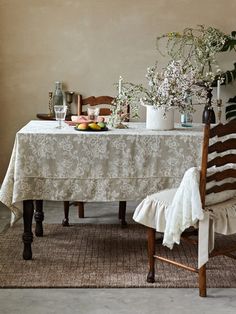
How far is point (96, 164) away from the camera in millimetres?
3580

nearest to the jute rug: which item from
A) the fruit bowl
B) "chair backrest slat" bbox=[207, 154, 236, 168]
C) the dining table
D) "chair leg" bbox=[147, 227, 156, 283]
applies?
"chair leg" bbox=[147, 227, 156, 283]

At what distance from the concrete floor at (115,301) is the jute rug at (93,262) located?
80 millimetres

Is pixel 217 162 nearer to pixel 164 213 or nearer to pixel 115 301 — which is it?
pixel 164 213

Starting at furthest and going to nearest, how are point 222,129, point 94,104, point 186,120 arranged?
point 94,104
point 186,120
point 222,129

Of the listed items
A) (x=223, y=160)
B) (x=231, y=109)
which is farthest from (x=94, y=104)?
(x=223, y=160)

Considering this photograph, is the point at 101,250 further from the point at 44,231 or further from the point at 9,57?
the point at 9,57

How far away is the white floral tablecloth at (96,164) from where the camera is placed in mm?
3562

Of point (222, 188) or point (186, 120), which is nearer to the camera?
point (222, 188)

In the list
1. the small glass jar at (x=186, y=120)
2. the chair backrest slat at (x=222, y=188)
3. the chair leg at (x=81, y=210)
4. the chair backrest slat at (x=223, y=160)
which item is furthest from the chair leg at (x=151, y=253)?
the chair leg at (x=81, y=210)

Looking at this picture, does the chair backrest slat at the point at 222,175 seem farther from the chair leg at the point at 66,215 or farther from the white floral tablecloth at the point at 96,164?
the chair leg at the point at 66,215

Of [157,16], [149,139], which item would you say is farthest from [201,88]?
[157,16]

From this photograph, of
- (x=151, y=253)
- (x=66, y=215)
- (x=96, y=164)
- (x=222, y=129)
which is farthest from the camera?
(x=66, y=215)

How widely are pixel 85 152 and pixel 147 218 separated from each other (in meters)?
0.58

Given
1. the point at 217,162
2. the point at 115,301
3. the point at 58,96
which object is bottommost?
the point at 115,301
